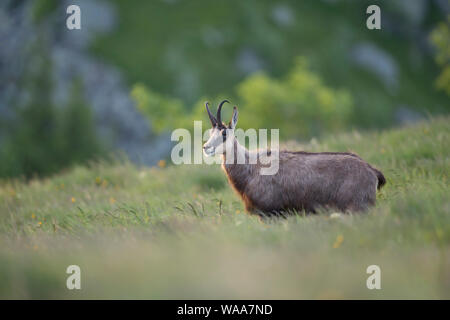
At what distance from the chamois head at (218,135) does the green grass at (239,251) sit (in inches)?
40.1

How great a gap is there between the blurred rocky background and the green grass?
39625 millimetres

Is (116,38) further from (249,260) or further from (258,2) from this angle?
(249,260)

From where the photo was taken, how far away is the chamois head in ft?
22.9

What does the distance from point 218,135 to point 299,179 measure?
1590 millimetres

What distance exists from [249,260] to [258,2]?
78247mm

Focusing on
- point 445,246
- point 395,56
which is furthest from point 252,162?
point 395,56

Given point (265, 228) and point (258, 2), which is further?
point (258, 2)

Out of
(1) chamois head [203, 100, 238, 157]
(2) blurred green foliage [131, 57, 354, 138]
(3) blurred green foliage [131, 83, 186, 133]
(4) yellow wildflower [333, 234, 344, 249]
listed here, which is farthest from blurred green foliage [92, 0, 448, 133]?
(4) yellow wildflower [333, 234, 344, 249]

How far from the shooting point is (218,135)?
23.1ft

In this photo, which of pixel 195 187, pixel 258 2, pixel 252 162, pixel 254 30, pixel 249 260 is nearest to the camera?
pixel 249 260

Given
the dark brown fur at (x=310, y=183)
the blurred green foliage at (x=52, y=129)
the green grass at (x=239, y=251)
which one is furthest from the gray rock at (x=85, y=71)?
the green grass at (x=239, y=251)

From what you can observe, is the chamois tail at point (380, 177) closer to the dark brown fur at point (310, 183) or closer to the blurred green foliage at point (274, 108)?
the dark brown fur at point (310, 183)

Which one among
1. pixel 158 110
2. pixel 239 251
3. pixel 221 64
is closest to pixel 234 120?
pixel 239 251

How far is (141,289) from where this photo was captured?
3949 mm
